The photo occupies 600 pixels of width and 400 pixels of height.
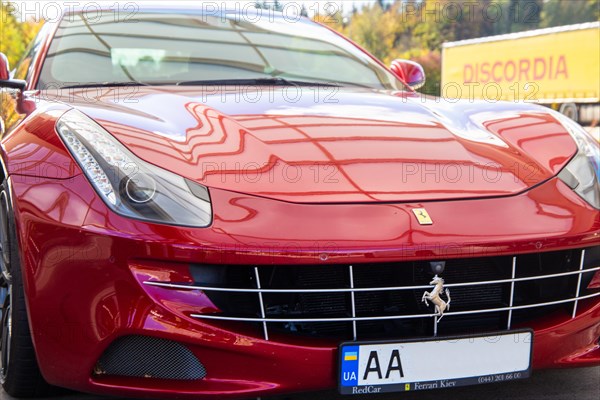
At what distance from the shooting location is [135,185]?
204 centimetres

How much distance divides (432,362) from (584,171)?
90 centimetres

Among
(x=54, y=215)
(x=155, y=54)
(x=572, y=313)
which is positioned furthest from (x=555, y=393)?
(x=155, y=54)

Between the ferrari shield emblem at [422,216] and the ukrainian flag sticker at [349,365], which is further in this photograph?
the ferrari shield emblem at [422,216]

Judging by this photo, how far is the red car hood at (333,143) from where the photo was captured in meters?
2.15

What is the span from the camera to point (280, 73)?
3451 millimetres

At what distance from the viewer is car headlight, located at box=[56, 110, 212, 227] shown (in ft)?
6.49

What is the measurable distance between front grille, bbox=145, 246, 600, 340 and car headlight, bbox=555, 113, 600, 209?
299 mm

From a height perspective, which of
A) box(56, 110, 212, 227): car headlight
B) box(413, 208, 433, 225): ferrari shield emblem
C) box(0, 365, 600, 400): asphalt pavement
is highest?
box(56, 110, 212, 227): car headlight

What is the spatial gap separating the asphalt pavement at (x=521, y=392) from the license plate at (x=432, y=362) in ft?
A: 1.36

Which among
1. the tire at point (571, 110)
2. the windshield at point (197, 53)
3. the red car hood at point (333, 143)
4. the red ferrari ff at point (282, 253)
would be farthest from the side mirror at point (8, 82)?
the tire at point (571, 110)

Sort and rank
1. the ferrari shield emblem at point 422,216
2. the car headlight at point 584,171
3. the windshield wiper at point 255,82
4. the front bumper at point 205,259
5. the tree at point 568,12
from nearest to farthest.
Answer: the front bumper at point 205,259 → the ferrari shield emblem at point 422,216 → the car headlight at point 584,171 → the windshield wiper at point 255,82 → the tree at point 568,12

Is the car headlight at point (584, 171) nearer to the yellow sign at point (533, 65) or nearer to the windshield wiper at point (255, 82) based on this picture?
the windshield wiper at point (255, 82)

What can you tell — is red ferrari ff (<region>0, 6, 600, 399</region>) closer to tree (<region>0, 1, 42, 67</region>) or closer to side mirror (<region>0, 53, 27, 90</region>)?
side mirror (<region>0, 53, 27, 90</region>)

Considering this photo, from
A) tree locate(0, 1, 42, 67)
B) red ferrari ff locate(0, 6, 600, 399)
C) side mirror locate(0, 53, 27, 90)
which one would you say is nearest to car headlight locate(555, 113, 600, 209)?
red ferrari ff locate(0, 6, 600, 399)
